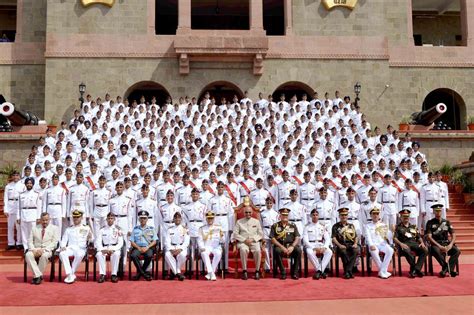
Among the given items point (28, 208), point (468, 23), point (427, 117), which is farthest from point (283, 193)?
point (468, 23)

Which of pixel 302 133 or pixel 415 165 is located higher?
pixel 302 133

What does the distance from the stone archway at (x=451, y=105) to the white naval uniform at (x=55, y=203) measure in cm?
2001

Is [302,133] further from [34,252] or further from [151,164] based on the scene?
[34,252]

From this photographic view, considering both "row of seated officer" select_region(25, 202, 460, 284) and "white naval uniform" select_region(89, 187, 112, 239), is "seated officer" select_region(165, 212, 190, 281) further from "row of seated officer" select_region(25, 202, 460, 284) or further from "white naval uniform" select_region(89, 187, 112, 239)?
"white naval uniform" select_region(89, 187, 112, 239)

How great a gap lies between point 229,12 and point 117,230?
849 inches

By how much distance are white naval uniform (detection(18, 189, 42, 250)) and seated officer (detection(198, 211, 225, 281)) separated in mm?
4299

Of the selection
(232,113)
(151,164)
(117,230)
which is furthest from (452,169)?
(117,230)

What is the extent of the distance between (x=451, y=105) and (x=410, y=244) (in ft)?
60.7

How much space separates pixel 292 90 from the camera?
89.1ft

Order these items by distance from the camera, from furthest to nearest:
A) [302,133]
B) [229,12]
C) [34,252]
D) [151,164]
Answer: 1. [229,12]
2. [302,133]
3. [151,164]
4. [34,252]

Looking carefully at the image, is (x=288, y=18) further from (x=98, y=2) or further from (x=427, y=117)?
(x=98, y=2)

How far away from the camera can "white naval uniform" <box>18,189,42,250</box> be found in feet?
42.3

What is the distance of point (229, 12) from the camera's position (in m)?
30.4

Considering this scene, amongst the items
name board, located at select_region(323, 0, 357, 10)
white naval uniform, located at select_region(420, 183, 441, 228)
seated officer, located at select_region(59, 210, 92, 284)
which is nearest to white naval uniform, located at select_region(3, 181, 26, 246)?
seated officer, located at select_region(59, 210, 92, 284)
